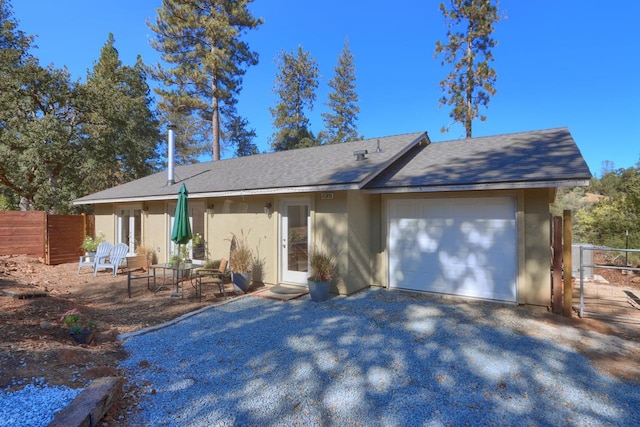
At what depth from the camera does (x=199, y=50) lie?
62.7ft

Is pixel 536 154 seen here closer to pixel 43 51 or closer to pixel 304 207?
pixel 304 207

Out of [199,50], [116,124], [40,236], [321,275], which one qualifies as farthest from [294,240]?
[116,124]

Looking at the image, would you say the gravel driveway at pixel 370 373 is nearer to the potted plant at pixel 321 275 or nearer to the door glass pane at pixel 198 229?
the potted plant at pixel 321 275

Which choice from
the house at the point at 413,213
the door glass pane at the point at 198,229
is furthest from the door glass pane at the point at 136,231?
the door glass pane at the point at 198,229

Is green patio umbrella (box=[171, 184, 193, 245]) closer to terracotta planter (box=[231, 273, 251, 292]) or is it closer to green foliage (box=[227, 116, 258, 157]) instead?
terracotta planter (box=[231, 273, 251, 292])

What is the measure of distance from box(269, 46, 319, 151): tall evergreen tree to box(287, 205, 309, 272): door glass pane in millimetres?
17600

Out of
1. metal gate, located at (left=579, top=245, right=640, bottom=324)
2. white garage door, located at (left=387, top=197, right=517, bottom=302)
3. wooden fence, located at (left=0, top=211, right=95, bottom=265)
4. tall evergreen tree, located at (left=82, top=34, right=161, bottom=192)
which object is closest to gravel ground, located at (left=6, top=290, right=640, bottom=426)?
white garage door, located at (left=387, top=197, right=517, bottom=302)

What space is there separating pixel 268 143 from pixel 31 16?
15.3 meters

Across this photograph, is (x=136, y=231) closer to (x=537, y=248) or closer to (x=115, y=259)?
(x=115, y=259)

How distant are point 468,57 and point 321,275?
17.0 m

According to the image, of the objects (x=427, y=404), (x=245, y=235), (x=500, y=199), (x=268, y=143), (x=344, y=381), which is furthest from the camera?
(x=268, y=143)

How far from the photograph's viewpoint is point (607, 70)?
14.4 meters

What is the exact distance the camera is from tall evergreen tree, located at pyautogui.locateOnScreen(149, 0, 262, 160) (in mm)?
18406

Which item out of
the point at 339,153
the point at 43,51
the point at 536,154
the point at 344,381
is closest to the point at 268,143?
the point at 43,51
